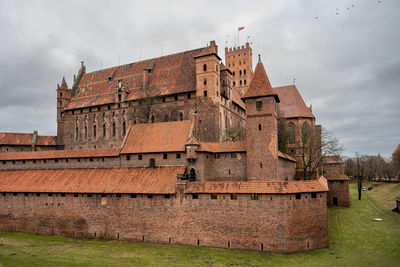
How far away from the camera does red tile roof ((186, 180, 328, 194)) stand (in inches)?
932

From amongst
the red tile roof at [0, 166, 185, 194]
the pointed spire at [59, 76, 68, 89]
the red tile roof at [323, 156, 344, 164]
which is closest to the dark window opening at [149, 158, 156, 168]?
the red tile roof at [0, 166, 185, 194]

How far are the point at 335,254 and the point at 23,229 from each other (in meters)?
29.1

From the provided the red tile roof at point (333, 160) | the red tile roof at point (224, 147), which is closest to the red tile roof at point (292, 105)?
the red tile roof at point (333, 160)

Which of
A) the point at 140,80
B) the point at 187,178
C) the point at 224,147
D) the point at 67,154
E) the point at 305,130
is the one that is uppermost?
the point at 140,80

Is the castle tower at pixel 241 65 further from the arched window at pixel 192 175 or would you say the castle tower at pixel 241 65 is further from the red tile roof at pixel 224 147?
the arched window at pixel 192 175

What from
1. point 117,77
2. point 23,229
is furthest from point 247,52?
point 23,229

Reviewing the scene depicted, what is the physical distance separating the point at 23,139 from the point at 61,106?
7946 millimetres

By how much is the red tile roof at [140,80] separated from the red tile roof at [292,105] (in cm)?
1455

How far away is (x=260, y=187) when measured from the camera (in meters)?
24.1

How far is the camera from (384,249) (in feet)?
79.4

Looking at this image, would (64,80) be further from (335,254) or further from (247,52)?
(335,254)

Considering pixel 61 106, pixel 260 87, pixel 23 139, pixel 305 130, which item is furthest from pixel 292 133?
pixel 23 139

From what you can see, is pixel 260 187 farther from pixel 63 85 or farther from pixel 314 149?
pixel 63 85

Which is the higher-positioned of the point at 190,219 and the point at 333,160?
the point at 333,160
